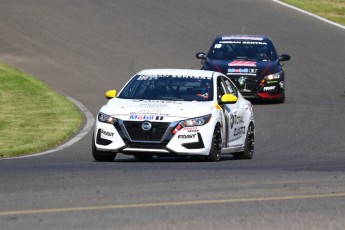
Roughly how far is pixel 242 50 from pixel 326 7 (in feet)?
54.9

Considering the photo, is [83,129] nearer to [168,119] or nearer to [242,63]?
[168,119]

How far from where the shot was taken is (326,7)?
44219 mm

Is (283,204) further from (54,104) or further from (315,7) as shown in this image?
(315,7)

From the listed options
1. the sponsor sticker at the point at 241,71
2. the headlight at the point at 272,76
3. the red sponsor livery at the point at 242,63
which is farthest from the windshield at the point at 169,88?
the headlight at the point at 272,76

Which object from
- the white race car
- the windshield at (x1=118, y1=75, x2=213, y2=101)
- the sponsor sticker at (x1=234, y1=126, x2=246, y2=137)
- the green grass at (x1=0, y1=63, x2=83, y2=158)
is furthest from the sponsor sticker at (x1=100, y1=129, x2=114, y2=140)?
the sponsor sticker at (x1=234, y1=126, x2=246, y2=137)

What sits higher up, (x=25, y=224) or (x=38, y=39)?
(x=25, y=224)

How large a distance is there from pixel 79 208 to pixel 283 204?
1841 millimetres

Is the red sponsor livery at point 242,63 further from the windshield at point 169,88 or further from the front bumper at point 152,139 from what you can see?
the front bumper at point 152,139

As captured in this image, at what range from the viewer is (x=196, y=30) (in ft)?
124

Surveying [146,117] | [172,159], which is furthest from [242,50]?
[146,117]

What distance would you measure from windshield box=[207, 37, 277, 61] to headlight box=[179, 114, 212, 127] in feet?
37.6

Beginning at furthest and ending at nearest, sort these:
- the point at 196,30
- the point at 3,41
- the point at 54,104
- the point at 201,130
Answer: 1. the point at 196,30
2. the point at 3,41
3. the point at 54,104
4. the point at 201,130

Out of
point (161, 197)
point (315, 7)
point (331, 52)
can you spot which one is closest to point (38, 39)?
point (331, 52)

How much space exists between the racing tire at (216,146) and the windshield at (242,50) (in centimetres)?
1112
